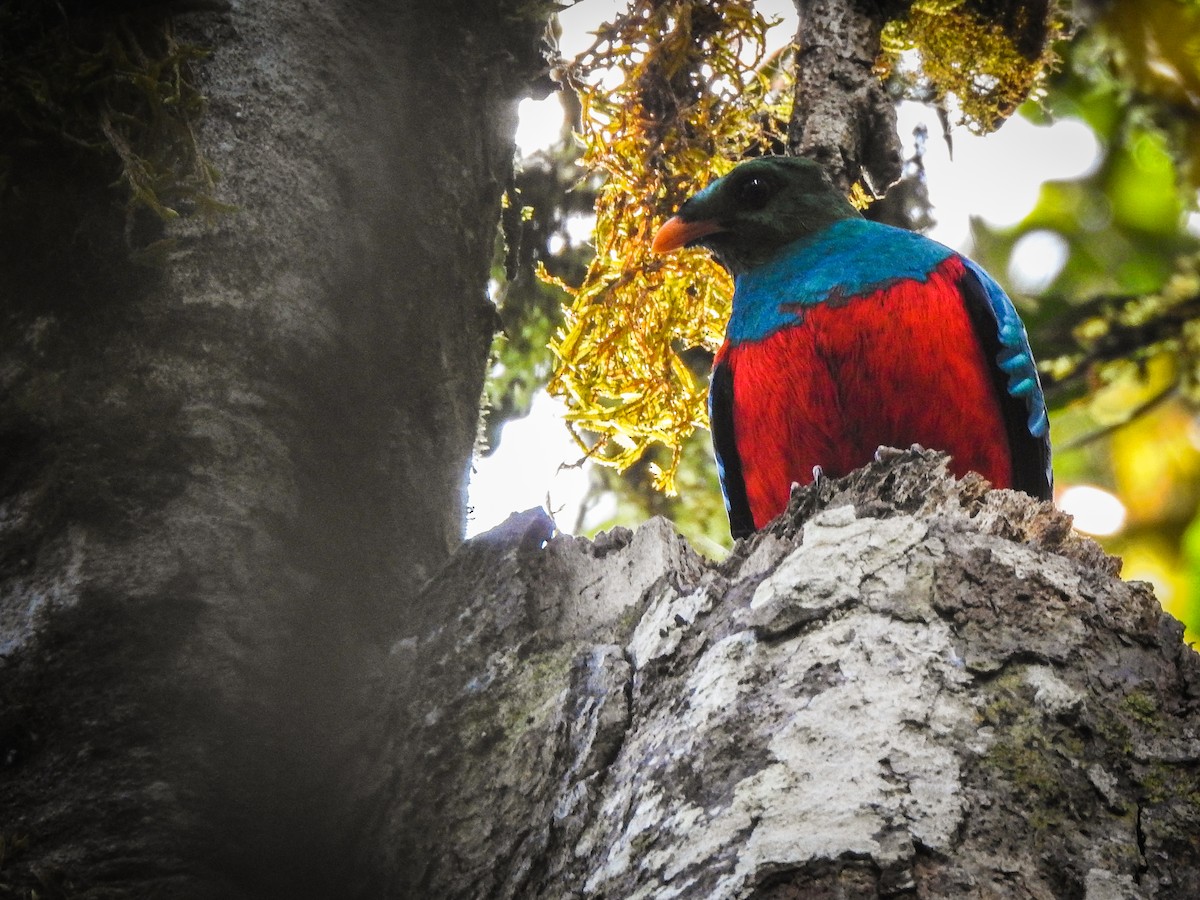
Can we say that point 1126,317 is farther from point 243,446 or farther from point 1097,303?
point 243,446

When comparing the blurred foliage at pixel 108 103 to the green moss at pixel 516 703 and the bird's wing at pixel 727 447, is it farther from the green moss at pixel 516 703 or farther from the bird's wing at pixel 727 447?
the bird's wing at pixel 727 447

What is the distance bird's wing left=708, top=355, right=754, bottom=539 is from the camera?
4.13m

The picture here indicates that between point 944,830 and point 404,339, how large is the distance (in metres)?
→ 1.75

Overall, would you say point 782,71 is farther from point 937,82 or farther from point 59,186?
point 59,186

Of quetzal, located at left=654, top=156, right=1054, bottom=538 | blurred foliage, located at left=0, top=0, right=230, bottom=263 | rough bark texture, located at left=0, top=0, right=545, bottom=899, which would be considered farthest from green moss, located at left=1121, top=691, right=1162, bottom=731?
blurred foliage, located at left=0, top=0, right=230, bottom=263

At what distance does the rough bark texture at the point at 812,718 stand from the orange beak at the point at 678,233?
1813mm

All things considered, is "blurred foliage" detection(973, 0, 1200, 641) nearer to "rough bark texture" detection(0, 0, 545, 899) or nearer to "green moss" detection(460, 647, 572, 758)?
"rough bark texture" detection(0, 0, 545, 899)

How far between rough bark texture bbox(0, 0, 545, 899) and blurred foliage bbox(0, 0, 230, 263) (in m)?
0.05

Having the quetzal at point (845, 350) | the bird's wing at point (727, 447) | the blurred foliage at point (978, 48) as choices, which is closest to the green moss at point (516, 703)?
the quetzal at point (845, 350)

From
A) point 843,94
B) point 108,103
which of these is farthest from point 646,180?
point 108,103

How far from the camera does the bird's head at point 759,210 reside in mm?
4223

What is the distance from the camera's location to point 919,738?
1847 mm

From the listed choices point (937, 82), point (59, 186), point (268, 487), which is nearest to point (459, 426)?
point (268, 487)

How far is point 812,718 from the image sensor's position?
1.91m
